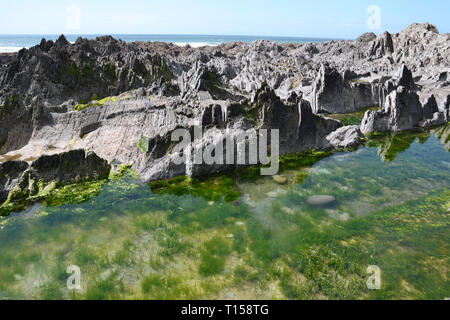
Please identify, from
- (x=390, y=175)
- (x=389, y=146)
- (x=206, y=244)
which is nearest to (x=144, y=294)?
(x=206, y=244)

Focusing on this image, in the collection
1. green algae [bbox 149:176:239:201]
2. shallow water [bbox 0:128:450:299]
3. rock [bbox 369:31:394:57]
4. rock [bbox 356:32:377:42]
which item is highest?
rock [bbox 356:32:377:42]

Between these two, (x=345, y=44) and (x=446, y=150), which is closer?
(x=446, y=150)

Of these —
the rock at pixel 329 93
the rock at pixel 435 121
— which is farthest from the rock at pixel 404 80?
the rock at pixel 435 121

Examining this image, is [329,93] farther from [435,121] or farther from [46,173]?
[46,173]

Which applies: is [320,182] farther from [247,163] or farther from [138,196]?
[138,196]

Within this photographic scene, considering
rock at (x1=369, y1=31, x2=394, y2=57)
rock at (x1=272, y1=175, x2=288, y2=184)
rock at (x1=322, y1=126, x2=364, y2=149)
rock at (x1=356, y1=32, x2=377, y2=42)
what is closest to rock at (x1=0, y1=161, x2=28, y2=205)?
rock at (x1=272, y1=175, x2=288, y2=184)

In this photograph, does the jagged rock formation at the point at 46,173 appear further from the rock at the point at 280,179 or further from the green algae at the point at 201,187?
the rock at the point at 280,179

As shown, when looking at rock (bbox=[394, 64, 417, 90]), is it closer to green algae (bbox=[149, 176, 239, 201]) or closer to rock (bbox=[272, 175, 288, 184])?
rock (bbox=[272, 175, 288, 184])
